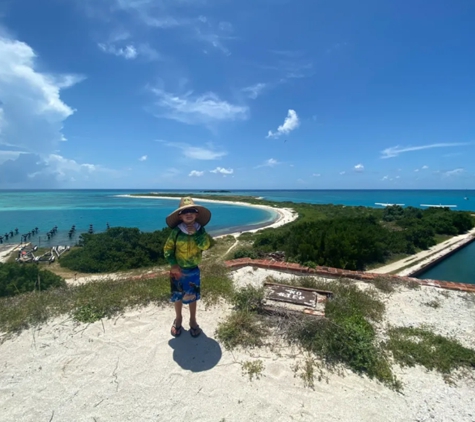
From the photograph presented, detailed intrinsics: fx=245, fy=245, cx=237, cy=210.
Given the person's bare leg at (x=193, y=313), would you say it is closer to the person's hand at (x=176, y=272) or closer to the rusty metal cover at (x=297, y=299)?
the person's hand at (x=176, y=272)

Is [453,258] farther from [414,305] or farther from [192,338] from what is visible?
[192,338]

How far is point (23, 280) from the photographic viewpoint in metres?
8.40

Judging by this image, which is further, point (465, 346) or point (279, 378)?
point (465, 346)

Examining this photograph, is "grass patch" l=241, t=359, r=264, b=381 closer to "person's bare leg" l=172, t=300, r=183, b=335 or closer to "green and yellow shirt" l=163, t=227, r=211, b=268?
"person's bare leg" l=172, t=300, r=183, b=335

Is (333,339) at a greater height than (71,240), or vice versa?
(333,339)

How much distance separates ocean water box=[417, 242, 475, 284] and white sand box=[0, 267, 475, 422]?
9415mm

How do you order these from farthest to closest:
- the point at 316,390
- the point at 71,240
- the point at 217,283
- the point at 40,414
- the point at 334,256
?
the point at 71,240
the point at 334,256
the point at 217,283
the point at 316,390
the point at 40,414

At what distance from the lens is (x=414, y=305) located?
482 centimetres

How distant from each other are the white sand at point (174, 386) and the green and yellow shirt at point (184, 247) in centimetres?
117

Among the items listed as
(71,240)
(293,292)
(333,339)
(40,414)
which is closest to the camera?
(40,414)

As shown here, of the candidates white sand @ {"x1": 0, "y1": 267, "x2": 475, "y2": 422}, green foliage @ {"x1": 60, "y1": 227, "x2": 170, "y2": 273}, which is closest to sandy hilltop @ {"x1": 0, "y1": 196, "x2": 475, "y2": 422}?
white sand @ {"x1": 0, "y1": 267, "x2": 475, "y2": 422}

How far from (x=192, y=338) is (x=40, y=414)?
175cm

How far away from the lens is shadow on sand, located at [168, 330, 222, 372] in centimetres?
312

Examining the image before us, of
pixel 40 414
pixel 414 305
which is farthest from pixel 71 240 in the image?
pixel 414 305
